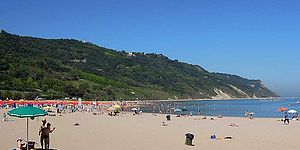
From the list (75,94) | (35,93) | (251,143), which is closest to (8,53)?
(75,94)

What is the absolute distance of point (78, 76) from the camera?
122 metres

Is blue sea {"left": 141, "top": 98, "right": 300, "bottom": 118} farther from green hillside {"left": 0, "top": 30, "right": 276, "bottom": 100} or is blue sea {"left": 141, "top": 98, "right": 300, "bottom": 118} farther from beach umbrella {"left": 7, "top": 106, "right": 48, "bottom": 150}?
beach umbrella {"left": 7, "top": 106, "right": 48, "bottom": 150}

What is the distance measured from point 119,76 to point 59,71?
4308cm

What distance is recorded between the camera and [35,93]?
80.8 meters

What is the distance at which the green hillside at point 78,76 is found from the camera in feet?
301

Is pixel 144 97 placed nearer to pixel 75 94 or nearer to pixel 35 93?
pixel 75 94

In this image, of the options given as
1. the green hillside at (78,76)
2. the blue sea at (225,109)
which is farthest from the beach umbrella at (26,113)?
the green hillside at (78,76)

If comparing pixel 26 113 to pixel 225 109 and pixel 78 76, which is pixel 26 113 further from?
pixel 78 76

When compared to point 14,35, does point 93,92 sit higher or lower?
lower

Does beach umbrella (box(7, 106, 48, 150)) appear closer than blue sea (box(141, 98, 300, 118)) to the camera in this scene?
Yes

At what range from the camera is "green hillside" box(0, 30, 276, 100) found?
9178 centimetres

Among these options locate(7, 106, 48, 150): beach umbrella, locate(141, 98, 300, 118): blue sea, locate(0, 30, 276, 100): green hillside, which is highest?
locate(0, 30, 276, 100): green hillside

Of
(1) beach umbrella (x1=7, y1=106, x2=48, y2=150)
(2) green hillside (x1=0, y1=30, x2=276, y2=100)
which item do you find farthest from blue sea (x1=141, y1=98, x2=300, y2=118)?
(1) beach umbrella (x1=7, y1=106, x2=48, y2=150)

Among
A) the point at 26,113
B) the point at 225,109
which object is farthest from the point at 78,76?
the point at 26,113
